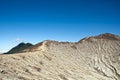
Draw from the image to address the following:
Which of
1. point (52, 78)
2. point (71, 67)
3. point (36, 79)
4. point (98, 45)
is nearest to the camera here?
point (36, 79)

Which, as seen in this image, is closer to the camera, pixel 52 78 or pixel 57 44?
pixel 52 78

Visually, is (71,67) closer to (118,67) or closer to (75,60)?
(75,60)

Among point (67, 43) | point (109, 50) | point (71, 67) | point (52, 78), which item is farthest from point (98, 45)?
point (52, 78)

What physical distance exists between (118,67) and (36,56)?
95.5 feet

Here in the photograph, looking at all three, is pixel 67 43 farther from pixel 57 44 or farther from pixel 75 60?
pixel 75 60

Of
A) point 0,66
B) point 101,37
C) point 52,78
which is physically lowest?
point 52,78

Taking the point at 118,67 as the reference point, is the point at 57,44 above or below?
→ above

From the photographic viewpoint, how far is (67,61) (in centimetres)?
6300

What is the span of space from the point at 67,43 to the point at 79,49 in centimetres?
550

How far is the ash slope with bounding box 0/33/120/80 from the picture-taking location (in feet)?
147

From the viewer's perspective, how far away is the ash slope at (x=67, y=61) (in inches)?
1760

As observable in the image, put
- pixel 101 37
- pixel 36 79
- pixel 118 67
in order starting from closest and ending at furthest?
pixel 36 79 < pixel 118 67 < pixel 101 37

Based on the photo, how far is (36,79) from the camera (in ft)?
139

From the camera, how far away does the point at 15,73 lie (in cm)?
4119
